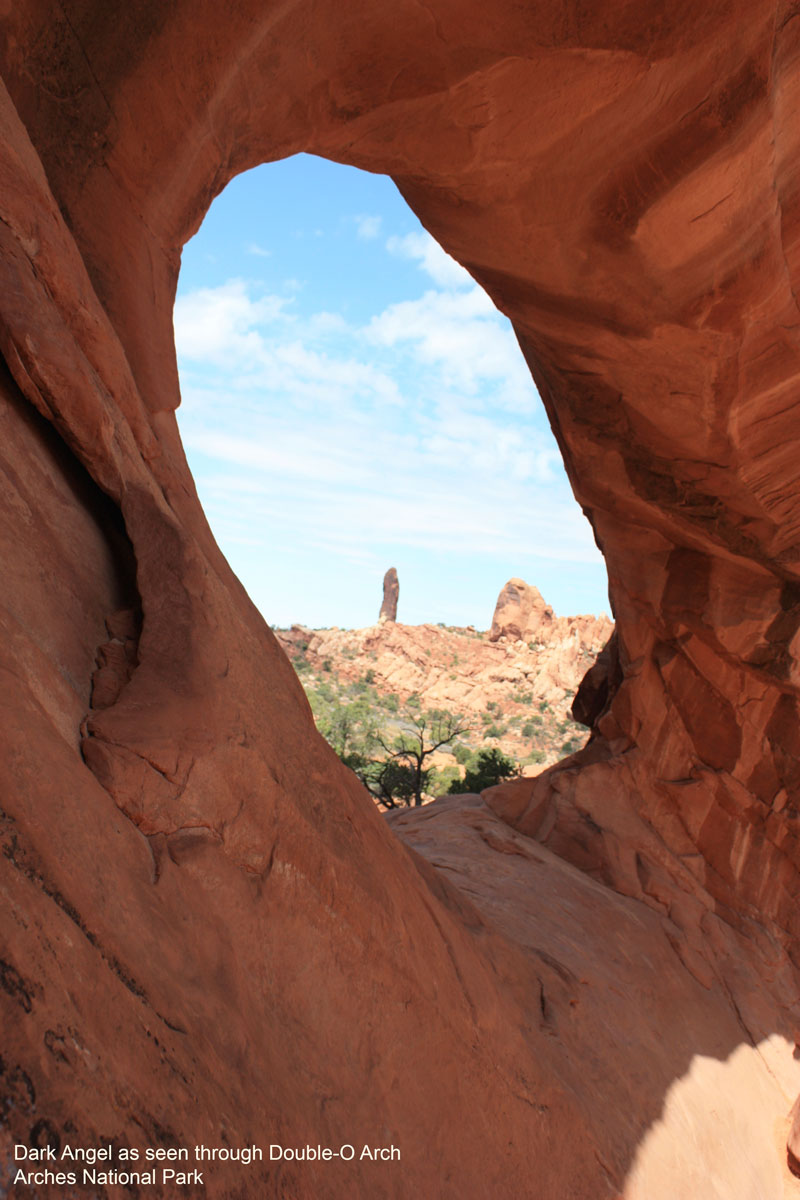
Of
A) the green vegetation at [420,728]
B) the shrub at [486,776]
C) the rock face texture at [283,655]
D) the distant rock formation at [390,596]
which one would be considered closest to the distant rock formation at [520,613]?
the green vegetation at [420,728]

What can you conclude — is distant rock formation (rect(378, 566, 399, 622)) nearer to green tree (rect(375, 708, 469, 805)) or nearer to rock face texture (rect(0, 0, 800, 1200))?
green tree (rect(375, 708, 469, 805))

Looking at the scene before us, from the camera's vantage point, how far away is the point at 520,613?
70625 millimetres

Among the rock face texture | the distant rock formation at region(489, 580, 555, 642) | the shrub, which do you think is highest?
the distant rock formation at region(489, 580, 555, 642)

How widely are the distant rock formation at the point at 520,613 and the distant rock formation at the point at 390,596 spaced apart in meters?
15.9

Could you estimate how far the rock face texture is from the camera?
8.41 feet

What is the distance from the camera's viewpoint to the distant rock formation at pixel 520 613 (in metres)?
69.8

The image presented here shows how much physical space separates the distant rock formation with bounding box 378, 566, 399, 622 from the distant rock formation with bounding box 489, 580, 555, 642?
1589 cm

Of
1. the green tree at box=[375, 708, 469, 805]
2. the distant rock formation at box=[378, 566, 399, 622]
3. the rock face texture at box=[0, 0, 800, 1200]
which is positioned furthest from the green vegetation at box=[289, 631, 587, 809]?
the distant rock formation at box=[378, 566, 399, 622]

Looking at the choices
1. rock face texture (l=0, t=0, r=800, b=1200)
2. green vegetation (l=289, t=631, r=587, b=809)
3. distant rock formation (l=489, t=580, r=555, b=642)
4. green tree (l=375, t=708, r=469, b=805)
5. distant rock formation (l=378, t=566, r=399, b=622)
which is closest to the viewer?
rock face texture (l=0, t=0, r=800, b=1200)

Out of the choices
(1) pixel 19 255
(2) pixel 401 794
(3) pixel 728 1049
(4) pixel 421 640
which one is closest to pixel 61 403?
(1) pixel 19 255

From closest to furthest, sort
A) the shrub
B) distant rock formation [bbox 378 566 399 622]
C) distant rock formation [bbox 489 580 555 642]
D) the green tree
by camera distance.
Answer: the shrub
the green tree
distant rock formation [bbox 489 580 555 642]
distant rock formation [bbox 378 566 399 622]

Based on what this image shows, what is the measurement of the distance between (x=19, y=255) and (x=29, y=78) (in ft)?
5.59

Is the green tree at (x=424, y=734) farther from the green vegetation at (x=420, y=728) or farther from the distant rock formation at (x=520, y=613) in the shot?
the distant rock formation at (x=520, y=613)

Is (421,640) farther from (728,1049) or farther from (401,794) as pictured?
(728,1049)
